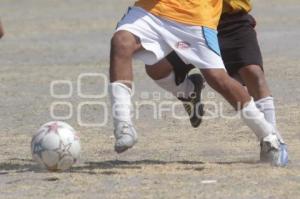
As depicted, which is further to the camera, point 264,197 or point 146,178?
point 146,178

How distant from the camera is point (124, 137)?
866 cm

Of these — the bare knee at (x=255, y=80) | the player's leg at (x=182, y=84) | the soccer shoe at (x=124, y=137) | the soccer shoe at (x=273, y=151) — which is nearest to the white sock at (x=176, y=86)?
the player's leg at (x=182, y=84)

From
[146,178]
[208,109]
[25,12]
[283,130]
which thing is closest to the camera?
[146,178]

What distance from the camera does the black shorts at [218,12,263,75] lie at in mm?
9570

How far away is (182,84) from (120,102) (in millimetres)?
1336

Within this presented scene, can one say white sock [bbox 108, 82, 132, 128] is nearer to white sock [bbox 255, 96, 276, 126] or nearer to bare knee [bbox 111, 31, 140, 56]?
bare knee [bbox 111, 31, 140, 56]

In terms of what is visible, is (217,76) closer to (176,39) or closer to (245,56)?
(176,39)

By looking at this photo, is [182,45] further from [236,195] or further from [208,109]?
[208,109]

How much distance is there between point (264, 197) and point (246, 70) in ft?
6.48

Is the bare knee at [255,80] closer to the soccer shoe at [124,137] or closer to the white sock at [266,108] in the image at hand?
the white sock at [266,108]

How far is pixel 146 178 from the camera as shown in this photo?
28.0ft

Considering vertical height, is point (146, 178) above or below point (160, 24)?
below

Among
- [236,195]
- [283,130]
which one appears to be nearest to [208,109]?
[283,130]

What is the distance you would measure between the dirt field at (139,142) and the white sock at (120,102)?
41 centimetres
